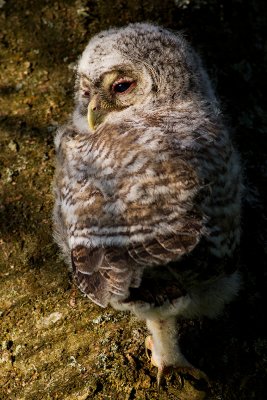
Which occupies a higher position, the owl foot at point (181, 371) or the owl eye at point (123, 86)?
the owl eye at point (123, 86)

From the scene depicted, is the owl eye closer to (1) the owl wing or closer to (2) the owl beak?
(2) the owl beak

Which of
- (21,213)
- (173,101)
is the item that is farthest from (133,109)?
(21,213)

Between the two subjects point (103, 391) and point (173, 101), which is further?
point (173, 101)

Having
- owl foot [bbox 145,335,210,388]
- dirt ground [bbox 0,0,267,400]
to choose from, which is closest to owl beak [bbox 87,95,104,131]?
dirt ground [bbox 0,0,267,400]

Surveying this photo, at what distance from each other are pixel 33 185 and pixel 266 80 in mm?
1484

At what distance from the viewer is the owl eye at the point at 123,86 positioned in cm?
252

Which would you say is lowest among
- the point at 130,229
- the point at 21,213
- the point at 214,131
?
the point at 21,213

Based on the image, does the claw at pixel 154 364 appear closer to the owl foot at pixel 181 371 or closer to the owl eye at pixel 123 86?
the owl foot at pixel 181 371

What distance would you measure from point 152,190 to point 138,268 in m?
0.30

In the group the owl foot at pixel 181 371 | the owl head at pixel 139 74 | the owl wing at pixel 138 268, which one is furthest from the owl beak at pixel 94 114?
the owl foot at pixel 181 371

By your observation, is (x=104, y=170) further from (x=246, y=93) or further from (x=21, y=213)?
(x=246, y=93)

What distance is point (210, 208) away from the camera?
2.08 m

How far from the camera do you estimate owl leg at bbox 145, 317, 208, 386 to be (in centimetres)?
216

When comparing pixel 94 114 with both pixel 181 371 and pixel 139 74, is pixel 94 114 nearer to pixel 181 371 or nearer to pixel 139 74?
pixel 139 74
